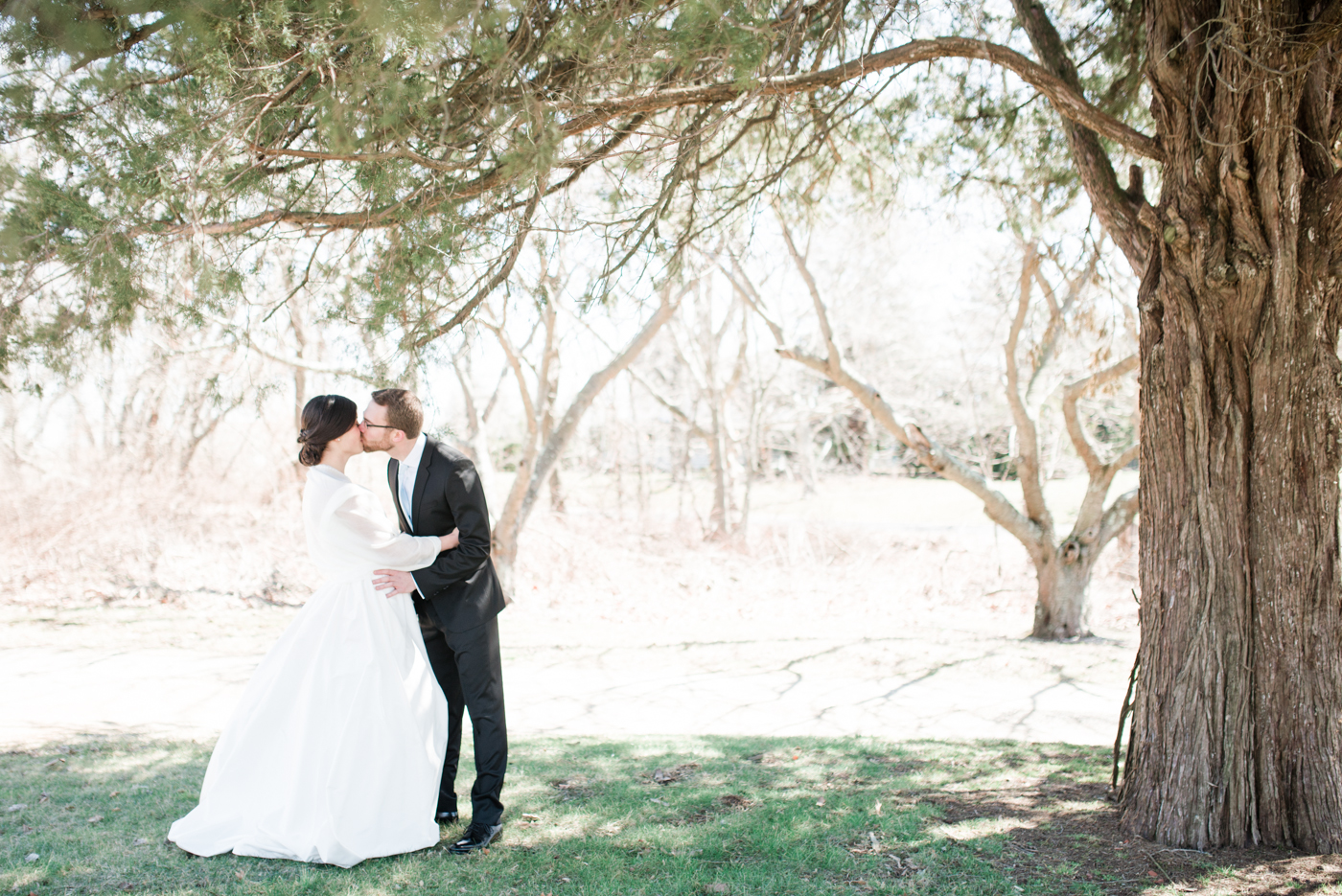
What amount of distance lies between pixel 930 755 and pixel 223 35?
5.29 m

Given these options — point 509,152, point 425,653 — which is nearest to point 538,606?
point 425,653

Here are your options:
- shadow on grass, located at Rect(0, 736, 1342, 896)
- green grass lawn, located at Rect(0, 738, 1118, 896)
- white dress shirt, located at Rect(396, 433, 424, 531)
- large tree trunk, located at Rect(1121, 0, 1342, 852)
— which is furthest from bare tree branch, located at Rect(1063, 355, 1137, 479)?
white dress shirt, located at Rect(396, 433, 424, 531)

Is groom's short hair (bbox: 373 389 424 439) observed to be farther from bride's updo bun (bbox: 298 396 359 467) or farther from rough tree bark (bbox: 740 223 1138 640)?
rough tree bark (bbox: 740 223 1138 640)

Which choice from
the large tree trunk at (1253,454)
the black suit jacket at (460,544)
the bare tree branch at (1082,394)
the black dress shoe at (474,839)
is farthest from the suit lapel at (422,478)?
the bare tree branch at (1082,394)

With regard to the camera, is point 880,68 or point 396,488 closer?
point 396,488

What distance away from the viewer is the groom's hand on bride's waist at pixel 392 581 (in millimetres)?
3787

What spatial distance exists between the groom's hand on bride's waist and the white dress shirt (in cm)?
22

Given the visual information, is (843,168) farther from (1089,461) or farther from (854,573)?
(854,573)

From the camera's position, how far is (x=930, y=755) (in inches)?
223

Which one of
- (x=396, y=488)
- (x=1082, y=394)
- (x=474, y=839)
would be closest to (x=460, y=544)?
(x=396, y=488)

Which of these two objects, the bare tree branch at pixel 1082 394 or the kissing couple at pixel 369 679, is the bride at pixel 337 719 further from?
the bare tree branch at pixel 1082 394

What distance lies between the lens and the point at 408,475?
394 centimetres

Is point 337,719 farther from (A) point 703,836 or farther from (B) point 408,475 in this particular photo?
(A) point 703,836

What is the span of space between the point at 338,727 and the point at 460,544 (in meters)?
0.85
